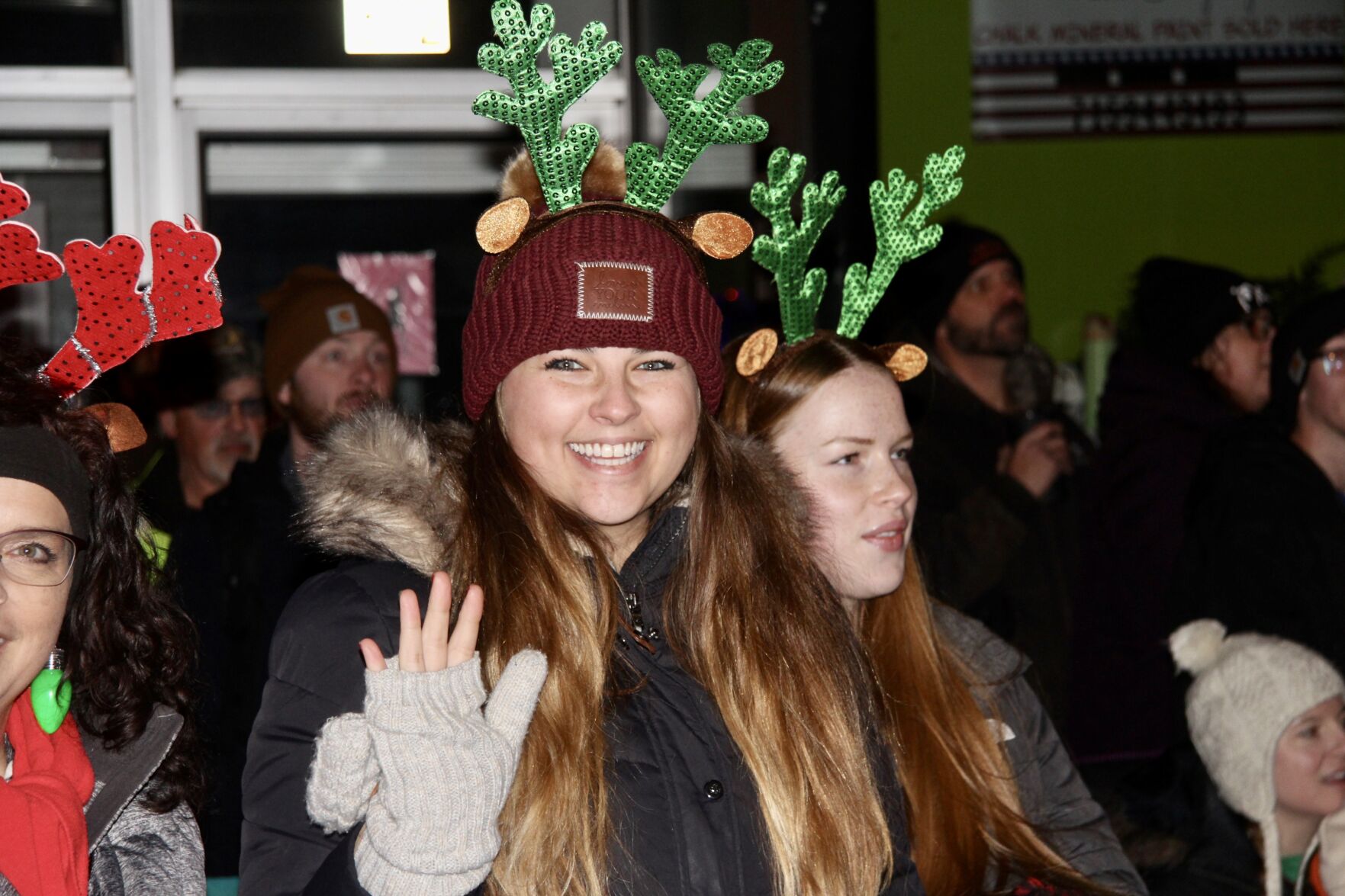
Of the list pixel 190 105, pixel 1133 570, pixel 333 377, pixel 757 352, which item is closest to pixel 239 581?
pixel 333 377

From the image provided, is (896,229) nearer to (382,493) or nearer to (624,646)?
(624,646)

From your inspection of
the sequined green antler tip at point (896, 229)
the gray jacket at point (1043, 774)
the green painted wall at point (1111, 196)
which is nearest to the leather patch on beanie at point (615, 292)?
the sequined green antler tip at point (896, 229)

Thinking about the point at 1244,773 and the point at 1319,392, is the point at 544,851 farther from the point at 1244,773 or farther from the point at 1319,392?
the point at 1319,392

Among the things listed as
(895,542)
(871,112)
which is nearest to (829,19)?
(871,112)

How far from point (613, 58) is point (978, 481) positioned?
1.93 metres

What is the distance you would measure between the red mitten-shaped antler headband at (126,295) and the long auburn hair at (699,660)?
440 mm

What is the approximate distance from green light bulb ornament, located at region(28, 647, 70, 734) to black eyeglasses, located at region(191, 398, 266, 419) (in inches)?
91.1

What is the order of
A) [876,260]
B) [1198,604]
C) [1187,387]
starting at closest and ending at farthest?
[876,260] → [1198,604] → [1187,387]

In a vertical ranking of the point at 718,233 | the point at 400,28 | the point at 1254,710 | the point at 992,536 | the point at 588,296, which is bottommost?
the point at 1254,710

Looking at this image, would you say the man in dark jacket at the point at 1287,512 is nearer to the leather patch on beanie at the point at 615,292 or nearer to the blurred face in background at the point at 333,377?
the leather patch on beanie at the point at 615,292

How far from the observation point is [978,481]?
3783 mm

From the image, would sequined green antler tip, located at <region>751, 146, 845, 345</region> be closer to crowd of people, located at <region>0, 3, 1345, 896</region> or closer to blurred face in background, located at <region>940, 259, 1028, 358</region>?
crowd of people, located at <region>0, 3, 1345, 896</region>

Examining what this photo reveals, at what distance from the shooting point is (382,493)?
2062 millimetres

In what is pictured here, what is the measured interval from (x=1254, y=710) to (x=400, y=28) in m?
3.32
